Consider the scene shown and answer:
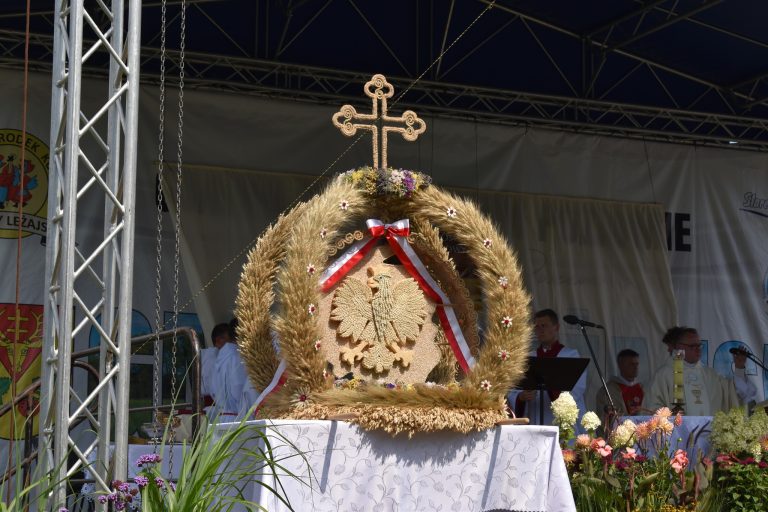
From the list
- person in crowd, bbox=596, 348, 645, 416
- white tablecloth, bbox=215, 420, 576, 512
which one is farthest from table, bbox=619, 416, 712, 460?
white tablecloth, bbox=215, 420, 576, 512

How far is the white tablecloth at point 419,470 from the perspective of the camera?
480 centimetres

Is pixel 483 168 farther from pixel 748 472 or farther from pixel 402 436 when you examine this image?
pixel 402 436

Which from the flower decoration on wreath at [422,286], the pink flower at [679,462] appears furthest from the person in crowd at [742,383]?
the flower decoration on wreath at [422,286]

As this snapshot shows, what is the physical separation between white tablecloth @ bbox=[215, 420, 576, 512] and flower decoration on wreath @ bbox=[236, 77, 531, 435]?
10 centimetres

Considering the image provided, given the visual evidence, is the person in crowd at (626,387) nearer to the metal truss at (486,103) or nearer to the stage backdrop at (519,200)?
the stage backdrop at (519,200)

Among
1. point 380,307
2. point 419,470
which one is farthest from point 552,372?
point 419,470

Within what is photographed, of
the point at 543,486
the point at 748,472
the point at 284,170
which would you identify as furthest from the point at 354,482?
the point at 284,170

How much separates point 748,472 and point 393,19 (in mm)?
6127

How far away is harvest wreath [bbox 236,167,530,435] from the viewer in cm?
500

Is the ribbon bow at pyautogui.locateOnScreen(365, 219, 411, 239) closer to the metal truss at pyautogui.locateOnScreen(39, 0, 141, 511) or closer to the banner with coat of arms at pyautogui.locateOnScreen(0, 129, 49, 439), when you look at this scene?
the metal truss at pyautogui.locateOnScreen(39, 0, 141, 511)

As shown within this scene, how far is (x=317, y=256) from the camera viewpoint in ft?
17.0

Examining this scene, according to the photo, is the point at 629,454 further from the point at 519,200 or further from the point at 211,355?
the point at 519,200

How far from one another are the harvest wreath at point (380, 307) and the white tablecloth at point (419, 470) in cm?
10

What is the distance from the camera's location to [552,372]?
8.30 metres
